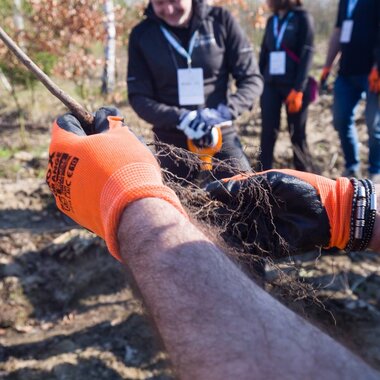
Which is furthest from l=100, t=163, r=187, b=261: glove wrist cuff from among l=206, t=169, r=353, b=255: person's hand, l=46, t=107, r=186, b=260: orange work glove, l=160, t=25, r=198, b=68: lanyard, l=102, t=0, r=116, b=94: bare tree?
l=102, t=0, r=116, b=94: bare tree

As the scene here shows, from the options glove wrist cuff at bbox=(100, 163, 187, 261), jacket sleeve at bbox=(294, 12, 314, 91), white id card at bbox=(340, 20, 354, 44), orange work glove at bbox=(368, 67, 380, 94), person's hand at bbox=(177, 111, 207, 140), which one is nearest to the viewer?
glove wrist cuff at bbox=(100, 163, 187, 261)

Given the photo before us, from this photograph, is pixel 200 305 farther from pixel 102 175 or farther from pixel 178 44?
pixel 178 44

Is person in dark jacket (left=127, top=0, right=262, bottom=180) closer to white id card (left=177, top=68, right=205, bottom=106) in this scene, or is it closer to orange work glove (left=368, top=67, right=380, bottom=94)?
white id card (left=177, top=68, right=205, bottom=106)

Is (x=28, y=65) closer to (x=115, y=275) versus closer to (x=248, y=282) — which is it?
(x=248, y=282)

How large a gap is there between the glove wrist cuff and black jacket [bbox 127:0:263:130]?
58.8 inches

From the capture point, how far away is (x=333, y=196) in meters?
1.25

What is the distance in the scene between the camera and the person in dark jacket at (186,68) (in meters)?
2.35

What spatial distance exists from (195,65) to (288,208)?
135cm

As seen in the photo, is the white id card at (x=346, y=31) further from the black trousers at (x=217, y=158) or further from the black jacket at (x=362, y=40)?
the black trousers at (x=217, y=158)

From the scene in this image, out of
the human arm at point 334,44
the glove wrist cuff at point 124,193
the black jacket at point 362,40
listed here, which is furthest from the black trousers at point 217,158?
the human arm at point 334,44

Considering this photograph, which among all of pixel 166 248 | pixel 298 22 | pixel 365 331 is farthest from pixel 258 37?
pixel 166 248

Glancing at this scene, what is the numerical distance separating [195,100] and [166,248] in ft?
5.94

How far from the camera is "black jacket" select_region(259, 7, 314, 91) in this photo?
132 inches

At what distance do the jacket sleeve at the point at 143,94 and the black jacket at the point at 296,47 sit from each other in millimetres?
1375
